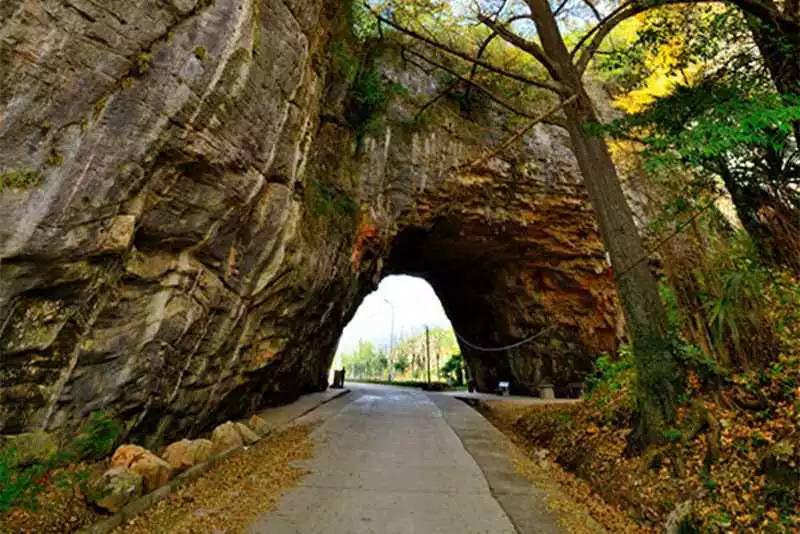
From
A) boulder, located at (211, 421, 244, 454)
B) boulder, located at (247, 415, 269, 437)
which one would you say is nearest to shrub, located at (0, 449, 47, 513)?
boulder, located at (211, 421, 244, 454)

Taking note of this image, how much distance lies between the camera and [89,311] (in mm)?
3877

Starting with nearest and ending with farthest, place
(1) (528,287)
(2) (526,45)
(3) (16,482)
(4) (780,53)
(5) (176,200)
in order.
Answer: (3) (16,482) → (5) (176,200) → (4) (780,53) → (2) (526,45) → (1) (528,287)

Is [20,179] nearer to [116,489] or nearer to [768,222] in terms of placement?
[116,489]

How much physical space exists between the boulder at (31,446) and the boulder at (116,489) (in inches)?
26.3

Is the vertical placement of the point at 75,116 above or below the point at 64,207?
above

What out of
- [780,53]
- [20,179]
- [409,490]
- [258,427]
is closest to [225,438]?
[258,427]

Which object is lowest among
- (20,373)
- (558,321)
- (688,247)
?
(20,373)

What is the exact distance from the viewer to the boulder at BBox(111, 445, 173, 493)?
352cm

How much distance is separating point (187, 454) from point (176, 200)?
9.19ft

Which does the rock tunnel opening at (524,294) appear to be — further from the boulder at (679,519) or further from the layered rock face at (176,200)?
the boulder at (679,519)

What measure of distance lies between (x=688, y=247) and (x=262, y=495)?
5.54 m

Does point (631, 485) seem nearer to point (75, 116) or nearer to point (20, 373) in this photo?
point (20, 373)

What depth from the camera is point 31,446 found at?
343 centimetres

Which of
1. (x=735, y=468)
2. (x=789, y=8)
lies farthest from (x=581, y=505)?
(x=789, y=8)
